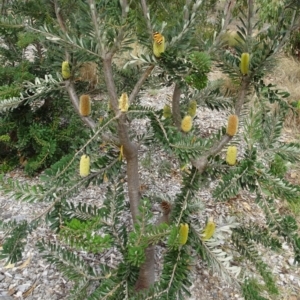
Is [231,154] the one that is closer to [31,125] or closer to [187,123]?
[187,123]

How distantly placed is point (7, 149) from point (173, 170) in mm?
984

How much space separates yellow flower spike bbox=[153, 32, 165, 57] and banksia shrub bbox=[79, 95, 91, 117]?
8.0 inches

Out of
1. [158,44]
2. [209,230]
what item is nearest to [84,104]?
[158,44]

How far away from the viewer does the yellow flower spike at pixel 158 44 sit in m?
0.74

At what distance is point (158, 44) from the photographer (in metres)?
0.75

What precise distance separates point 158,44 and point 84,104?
0.24 m

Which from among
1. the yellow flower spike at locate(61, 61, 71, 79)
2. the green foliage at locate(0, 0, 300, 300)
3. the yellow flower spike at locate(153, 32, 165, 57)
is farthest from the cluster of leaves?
the yellow flower spike at locate(153, 32, 165, 57)

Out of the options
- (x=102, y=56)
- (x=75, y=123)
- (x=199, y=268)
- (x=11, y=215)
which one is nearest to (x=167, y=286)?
(x=102, y=56)

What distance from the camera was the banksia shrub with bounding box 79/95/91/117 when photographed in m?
0.87

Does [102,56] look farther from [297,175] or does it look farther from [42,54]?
[297,175]

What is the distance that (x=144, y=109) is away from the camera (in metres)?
0.91

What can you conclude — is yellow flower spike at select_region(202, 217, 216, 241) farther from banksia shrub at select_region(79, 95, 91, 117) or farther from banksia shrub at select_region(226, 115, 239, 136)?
banksia shrub at select_region(79, 95, 91, 117)

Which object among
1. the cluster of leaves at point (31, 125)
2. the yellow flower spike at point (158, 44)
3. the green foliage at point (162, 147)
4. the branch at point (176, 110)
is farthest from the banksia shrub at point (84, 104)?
the cluster of leaves at point (31, 125)

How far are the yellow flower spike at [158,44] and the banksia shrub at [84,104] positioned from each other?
20 cm
